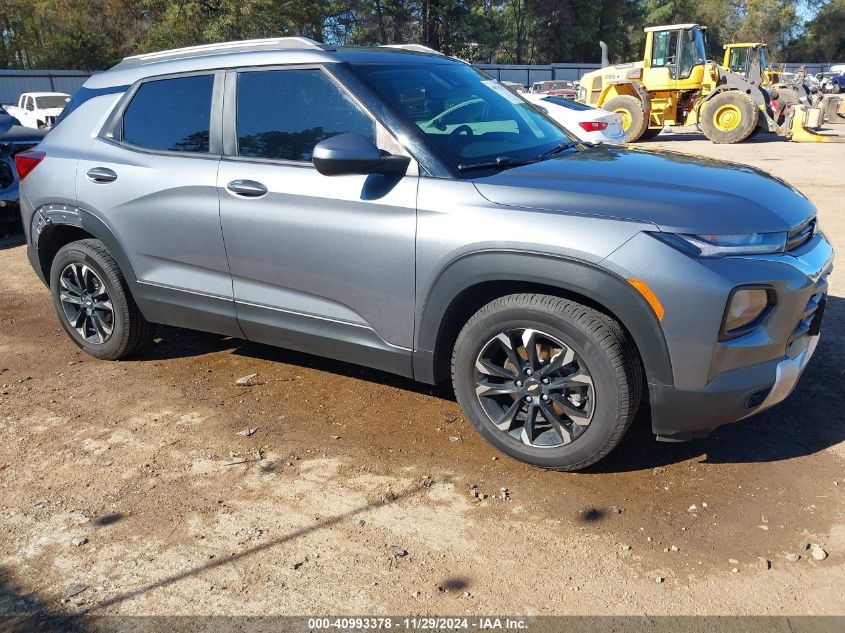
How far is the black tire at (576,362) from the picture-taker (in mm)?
3006

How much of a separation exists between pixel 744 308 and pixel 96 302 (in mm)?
3861

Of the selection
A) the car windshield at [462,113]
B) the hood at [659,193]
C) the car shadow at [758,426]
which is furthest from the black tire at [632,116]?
the hood at [659,193]

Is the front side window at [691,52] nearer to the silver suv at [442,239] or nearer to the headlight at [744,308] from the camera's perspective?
the silver suv at [442,239]

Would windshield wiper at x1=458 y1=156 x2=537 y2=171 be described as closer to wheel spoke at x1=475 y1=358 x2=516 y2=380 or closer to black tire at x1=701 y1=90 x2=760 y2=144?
wheel spoke at x1=475 y1=358 x2=516 y2=380

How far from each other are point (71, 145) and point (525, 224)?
3107 mm

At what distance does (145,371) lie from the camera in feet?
15.5

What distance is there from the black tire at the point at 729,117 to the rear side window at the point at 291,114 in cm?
1770

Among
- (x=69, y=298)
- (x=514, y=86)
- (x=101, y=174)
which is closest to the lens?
(x=101, y=174)

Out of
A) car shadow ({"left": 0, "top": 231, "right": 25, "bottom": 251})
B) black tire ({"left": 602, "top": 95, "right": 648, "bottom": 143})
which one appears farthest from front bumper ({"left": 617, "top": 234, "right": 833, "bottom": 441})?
black tire ({"left": 602, "top": 95, "right": 648, "bottom": 143})

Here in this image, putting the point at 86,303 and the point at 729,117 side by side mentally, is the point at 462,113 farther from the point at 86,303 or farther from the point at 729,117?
the point at 729,117

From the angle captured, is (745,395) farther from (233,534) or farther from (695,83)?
(695,83)

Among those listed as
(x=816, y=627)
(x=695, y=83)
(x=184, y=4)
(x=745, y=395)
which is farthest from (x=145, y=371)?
(x=184, y=4)

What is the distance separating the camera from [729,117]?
62.5 ft

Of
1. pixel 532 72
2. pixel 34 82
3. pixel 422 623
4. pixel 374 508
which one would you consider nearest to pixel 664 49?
pixel 374 508
